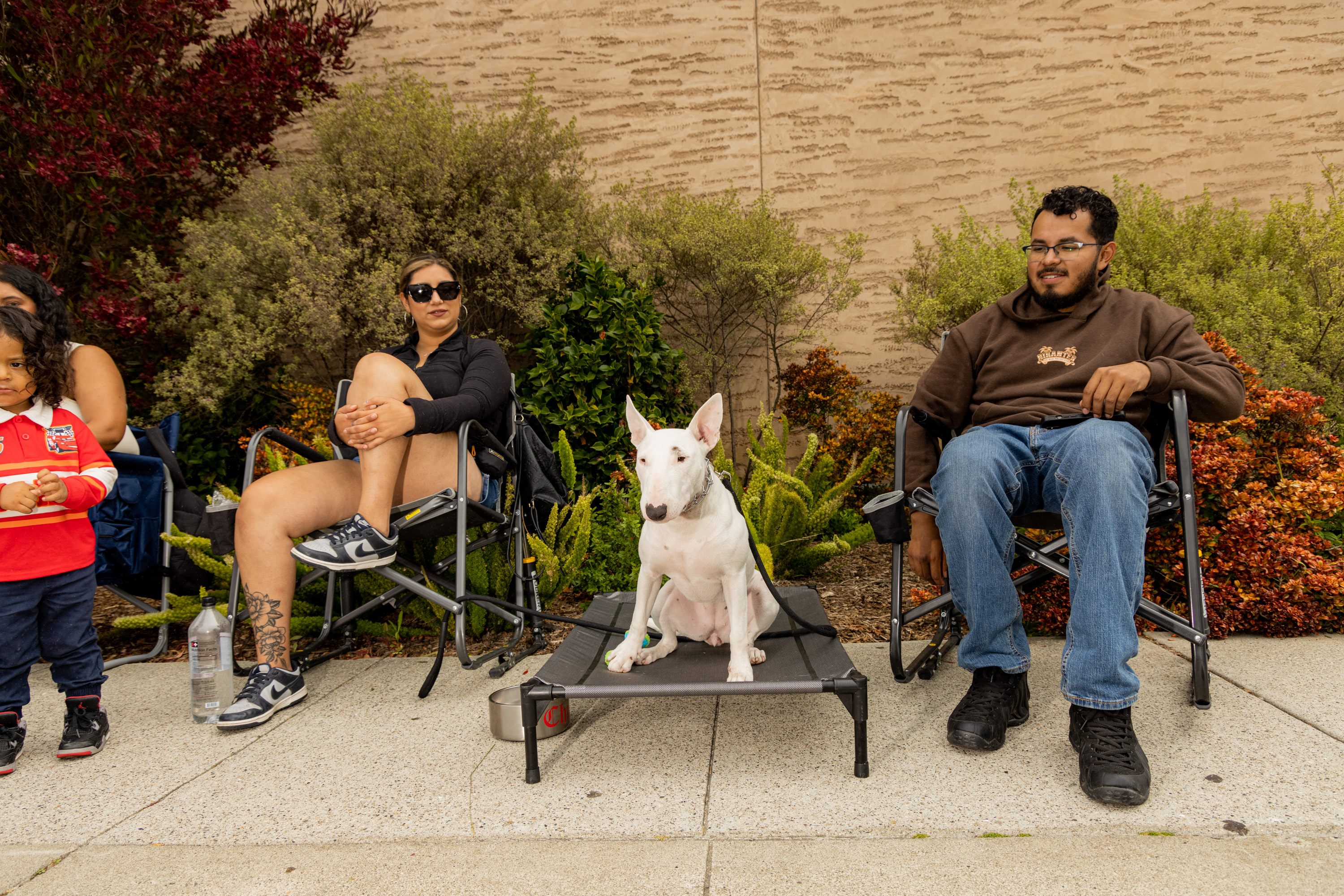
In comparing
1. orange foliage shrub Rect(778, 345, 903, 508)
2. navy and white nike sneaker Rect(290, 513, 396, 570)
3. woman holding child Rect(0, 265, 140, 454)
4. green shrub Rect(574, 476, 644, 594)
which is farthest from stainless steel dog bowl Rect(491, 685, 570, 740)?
orange foliage shrub Rect(778, 345, 903, 508)

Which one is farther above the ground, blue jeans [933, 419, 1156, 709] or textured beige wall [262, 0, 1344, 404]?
textured beige wall [262, 0, 1344, 404]

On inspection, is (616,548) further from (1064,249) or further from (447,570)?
(1064,249)

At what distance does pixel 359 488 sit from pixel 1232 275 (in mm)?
4455

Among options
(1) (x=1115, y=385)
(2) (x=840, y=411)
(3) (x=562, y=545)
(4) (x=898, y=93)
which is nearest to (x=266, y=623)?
(3) (x=562, y=545)

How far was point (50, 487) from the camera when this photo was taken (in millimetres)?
2158

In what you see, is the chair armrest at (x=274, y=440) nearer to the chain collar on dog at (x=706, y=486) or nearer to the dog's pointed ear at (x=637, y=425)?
the dog's pointed ear at (x=637, y=425)

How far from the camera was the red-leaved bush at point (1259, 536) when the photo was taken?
2789 millimetres

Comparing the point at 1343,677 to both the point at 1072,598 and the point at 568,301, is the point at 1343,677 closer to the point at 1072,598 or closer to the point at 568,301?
the point at 1072,598

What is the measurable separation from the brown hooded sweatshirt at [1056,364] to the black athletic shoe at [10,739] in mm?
2823

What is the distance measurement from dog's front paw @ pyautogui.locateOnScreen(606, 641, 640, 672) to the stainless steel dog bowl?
21 centimetres

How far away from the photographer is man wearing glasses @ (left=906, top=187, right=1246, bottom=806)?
1.87 m

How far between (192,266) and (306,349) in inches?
36.1

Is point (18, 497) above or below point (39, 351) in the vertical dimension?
below

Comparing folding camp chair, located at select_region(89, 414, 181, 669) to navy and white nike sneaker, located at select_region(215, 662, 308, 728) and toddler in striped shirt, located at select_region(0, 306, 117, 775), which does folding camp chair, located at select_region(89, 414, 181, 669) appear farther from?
navy and white nike sneaker, located at select_region(215, 662, 308, 728)
